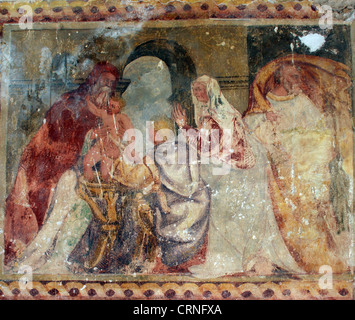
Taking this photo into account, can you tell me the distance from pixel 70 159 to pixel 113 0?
64.8 inches

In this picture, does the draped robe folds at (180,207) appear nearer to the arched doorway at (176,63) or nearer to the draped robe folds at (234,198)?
the draped robe folds at (234,198)

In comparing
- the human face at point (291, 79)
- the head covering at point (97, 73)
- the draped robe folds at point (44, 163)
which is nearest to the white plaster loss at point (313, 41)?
the human face at point (291, 79)

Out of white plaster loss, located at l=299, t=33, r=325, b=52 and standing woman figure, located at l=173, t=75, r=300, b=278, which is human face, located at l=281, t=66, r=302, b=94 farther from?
standing woman figure, located at l=173, t=75, r=300, b=278

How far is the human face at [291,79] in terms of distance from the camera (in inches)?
161

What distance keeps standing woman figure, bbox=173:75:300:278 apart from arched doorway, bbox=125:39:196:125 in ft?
0.22

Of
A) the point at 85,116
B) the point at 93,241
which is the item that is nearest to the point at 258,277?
the point at 93,241

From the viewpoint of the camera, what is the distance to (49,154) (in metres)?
4.12

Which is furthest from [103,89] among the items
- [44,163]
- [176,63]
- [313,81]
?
[313,81]

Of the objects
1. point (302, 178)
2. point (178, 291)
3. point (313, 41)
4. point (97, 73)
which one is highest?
point (313, 41)

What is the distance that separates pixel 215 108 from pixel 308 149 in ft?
3.15

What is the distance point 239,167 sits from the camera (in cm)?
403

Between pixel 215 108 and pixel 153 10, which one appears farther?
pixel 153 10

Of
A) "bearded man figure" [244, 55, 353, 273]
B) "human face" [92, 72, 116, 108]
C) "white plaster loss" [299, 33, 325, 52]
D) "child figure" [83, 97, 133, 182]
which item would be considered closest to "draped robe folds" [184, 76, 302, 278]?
"bearded man figure" [244, 55, 353, 273]

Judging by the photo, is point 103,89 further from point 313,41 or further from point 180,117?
point 313,41
